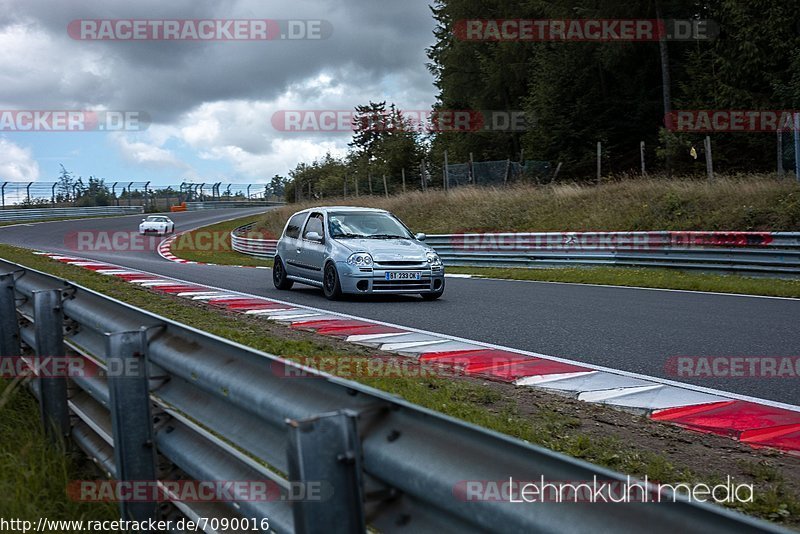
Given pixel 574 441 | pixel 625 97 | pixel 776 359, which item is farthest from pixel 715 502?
pixel 625 97

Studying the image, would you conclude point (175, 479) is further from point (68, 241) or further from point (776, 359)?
point (68, 241)

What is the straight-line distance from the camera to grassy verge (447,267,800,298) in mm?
13609

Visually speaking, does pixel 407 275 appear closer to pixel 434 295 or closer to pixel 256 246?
pixel 434 295

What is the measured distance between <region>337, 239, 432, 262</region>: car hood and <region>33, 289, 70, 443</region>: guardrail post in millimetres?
8041

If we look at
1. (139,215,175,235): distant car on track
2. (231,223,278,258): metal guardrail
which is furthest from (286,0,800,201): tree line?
(139,215,175,235): distant car on track

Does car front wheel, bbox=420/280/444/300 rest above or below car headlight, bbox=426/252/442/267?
below

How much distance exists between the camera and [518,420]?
5.18 m

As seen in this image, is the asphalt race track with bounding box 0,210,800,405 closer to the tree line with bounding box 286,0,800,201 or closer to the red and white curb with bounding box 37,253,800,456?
the red and white curb with bounding box 37,253,800,456

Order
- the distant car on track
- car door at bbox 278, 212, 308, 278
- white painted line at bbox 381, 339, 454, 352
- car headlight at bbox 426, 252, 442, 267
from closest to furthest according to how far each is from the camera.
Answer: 1. white painted line at bbox 381, 339, 454, 352
2. car headlight at bbox 426, 252, 442, 267
3. car door at bbox 278, 212, 308, 278
4. the distant car on track

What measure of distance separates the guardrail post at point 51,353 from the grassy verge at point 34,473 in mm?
116

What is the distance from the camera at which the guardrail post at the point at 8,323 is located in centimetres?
572

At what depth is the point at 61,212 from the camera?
60.9m

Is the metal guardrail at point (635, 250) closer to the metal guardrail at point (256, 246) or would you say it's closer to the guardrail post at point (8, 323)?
the metal guardrail at point (256, 246)

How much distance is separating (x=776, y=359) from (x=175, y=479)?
5915 millimetres
